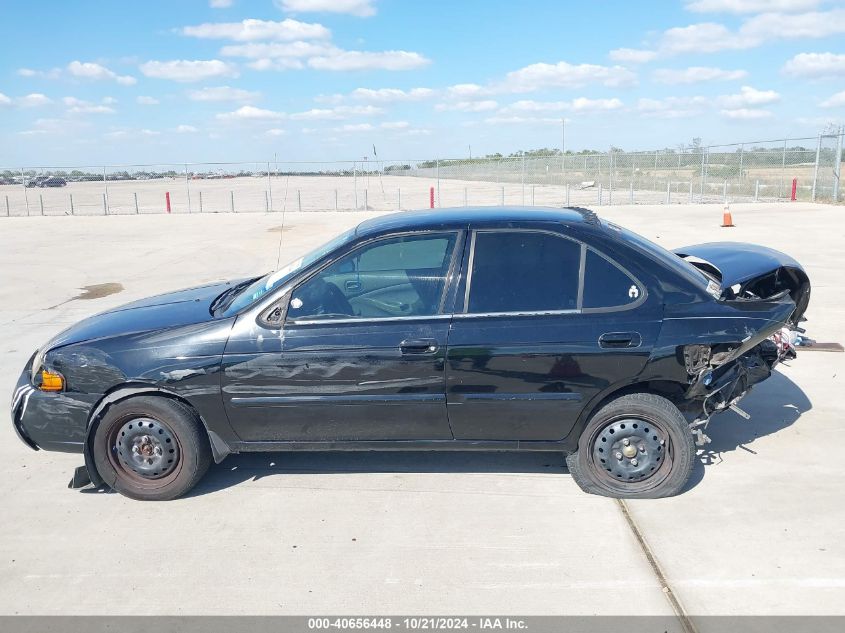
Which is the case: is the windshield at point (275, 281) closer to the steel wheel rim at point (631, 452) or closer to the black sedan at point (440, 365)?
the black sedan at point (440, 365)

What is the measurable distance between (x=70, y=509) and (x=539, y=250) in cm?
319

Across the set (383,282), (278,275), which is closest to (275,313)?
(278,275)

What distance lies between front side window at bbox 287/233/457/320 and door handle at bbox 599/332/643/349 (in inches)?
37.6

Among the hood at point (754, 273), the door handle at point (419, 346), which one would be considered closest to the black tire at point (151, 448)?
the door handle at point (419, 346)

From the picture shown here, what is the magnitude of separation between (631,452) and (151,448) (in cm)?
284

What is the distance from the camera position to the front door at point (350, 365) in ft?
13.6

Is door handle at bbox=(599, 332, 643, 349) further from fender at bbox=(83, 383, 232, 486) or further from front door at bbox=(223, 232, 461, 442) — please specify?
fender at bbox=(83, 383, 232, 486)

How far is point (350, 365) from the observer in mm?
4152

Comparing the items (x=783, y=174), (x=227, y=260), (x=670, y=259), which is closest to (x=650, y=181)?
(x=783, y=174)

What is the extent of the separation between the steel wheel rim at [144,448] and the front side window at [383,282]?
1054 mm

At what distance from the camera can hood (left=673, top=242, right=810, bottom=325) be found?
478 cm

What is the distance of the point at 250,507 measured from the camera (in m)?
4.32

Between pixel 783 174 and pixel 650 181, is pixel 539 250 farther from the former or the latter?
pixel 650 181

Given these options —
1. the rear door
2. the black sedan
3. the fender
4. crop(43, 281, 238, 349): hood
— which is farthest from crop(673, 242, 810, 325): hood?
crop(43, 281, 238, 349): hood
